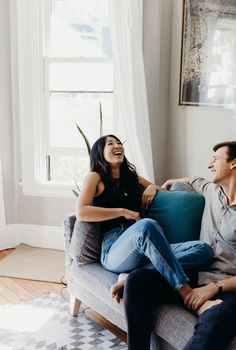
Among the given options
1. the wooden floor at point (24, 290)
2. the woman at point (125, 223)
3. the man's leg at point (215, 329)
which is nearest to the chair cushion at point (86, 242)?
the woman at point (125, 223)

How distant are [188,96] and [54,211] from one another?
1.44 meters

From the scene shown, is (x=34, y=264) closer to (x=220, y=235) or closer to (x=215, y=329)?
(x=220, y=235)

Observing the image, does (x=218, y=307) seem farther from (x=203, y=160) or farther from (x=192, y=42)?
(x=192, y=42)

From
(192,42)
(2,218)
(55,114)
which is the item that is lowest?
(2,218)

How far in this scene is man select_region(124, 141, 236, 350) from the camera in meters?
1.58

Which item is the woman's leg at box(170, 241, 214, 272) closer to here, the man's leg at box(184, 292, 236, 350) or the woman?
the woman

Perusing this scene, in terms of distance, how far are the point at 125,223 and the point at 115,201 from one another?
0.13 meters

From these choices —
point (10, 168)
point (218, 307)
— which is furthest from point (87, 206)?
point (10, 168)

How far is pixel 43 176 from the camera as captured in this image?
3.53 meters

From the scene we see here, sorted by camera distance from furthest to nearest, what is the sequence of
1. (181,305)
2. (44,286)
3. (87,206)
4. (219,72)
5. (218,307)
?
(44,286) → (219,72) → (87,206) → (181,305) → (218,307)

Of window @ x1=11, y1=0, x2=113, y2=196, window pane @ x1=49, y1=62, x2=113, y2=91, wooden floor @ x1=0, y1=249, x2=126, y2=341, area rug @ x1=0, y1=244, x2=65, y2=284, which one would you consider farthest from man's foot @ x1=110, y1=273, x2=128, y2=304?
window pane @ x1=49, y1=62, x2=113, y2=91

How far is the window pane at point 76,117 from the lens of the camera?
3334 mm

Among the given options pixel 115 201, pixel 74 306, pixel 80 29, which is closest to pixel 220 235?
pixel 115 201

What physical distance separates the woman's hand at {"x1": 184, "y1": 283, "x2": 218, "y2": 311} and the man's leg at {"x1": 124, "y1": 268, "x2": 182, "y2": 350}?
0.09 meters
